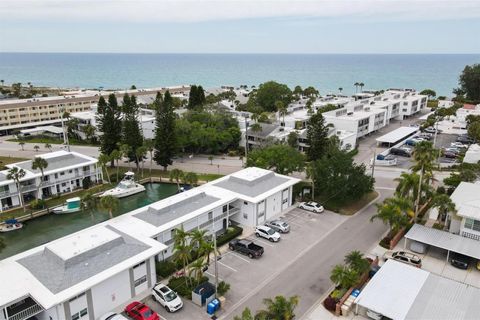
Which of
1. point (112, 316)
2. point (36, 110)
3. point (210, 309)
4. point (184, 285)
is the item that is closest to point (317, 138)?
point (184, 285)

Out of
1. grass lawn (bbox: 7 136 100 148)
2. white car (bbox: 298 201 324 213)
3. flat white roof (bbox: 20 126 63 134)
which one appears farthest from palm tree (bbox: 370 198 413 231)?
flat white roof (bbox: 20 126 63 134)

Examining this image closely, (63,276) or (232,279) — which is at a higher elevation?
(63,276)

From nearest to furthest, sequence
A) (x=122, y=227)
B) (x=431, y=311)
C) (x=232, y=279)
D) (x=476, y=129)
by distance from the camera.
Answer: (x=431, y=311) < (x=232, y=279) < (x=122, y=227) < (x=476, y=129)

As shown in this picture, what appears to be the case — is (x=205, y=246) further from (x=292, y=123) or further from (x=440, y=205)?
(x=292, y=123)

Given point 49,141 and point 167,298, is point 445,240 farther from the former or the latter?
point 49,141

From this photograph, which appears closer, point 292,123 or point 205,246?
point 205,246

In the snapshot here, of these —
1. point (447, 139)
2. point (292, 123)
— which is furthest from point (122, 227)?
point (447, 139)
